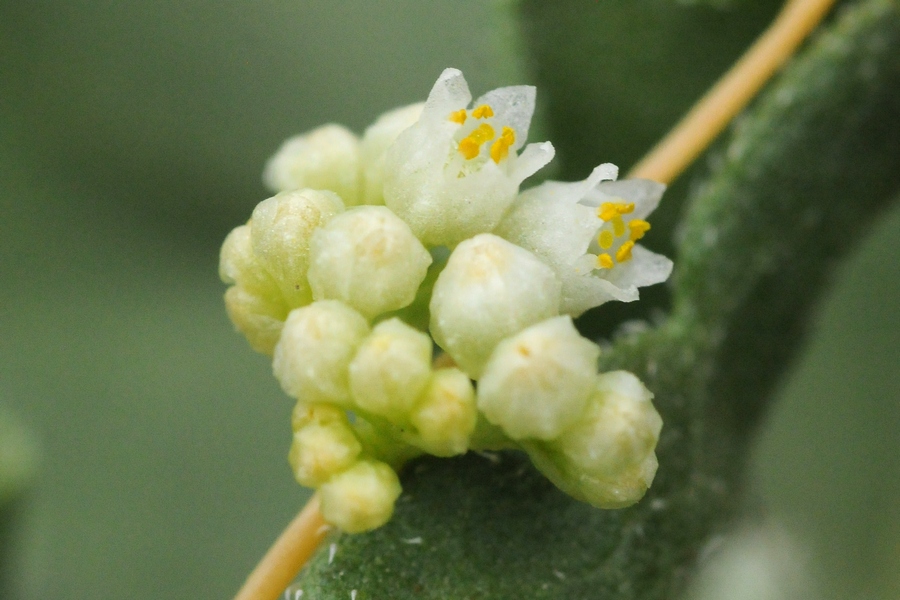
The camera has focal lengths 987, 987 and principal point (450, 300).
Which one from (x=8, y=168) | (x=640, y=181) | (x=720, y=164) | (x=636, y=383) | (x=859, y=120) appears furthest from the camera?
(x=8, y=168)

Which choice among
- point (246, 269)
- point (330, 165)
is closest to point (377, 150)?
point (330, 165)

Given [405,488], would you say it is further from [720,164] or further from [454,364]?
[720,164]

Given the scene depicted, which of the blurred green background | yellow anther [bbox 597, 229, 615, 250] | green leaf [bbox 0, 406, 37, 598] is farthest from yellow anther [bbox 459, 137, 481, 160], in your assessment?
green leaf [bbox 0, 406, 37, 598]

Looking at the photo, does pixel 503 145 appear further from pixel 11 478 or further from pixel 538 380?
pixel 11 478

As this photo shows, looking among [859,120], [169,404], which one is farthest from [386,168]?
[169,404]

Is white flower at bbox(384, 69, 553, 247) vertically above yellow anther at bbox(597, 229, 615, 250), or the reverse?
white flower at bbox(384, 69, 553, 247)

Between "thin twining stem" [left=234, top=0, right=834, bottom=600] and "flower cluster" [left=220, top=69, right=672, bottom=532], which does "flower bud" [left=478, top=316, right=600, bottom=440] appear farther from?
"thin twining stem" [left=234, top=0, right=834, bottom=600]

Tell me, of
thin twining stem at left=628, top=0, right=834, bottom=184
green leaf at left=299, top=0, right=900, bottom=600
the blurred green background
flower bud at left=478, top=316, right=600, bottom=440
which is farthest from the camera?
the blurred green background
